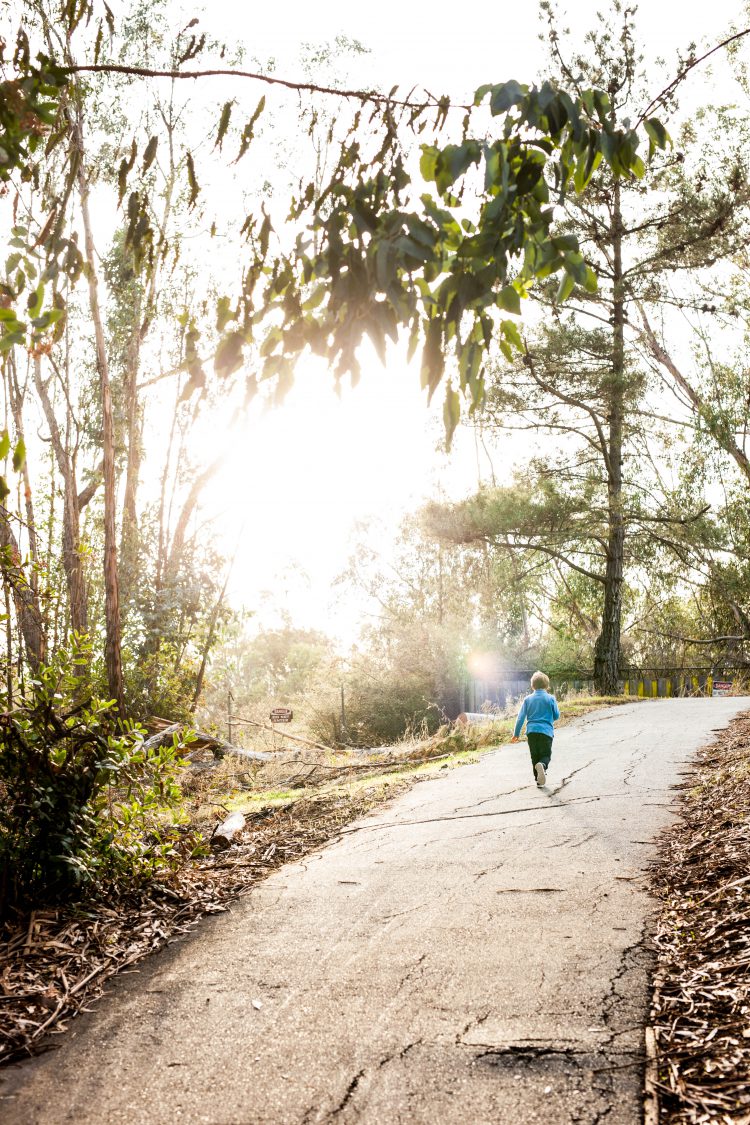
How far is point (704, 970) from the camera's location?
350cm

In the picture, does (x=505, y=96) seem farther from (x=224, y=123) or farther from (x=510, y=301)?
(x=224, y=123)

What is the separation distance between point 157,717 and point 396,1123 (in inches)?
534

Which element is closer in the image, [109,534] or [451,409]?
[451,409]

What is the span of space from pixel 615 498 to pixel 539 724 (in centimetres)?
1441

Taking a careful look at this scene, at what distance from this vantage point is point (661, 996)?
3.35 m

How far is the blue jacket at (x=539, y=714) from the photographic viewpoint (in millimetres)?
9117

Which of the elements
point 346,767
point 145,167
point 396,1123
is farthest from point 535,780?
point 145,167

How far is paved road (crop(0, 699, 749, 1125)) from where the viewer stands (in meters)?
2.71

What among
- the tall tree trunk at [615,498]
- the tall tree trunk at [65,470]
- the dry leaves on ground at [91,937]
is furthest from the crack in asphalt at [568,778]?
the tall tree trunk at [615,498]

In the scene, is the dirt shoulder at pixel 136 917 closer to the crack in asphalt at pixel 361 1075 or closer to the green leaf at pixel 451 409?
the crack in asphalt at pixel 361 1075

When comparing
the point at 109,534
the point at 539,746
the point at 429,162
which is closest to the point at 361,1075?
the point at 429,162

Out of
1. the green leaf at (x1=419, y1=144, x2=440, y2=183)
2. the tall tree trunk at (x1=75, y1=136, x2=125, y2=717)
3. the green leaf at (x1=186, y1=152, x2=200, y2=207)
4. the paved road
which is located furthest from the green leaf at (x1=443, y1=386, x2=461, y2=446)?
the tall tree trunk at (x1=75, y1=136, x2=125, y2=717)

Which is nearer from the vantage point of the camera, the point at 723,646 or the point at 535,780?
the point at 535,780

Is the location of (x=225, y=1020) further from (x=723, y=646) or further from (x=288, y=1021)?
(x=723, y=646)
